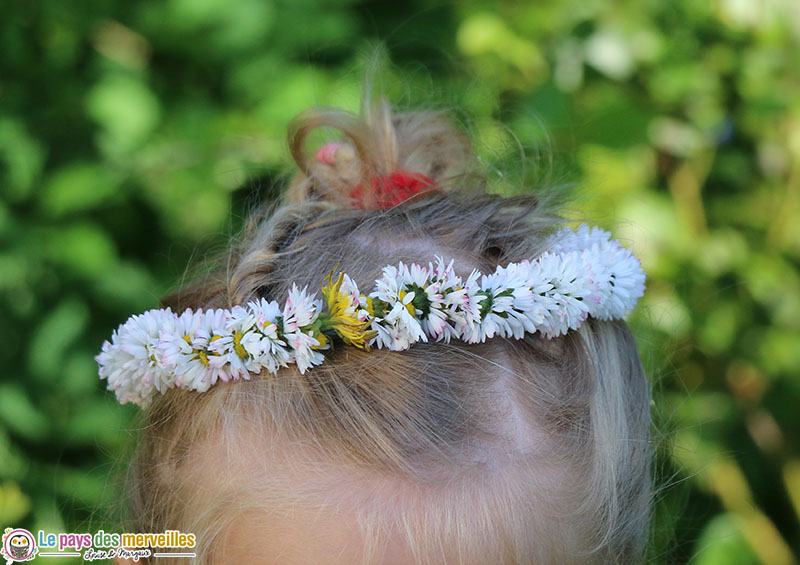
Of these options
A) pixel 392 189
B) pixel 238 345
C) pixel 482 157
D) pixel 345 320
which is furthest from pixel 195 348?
pixel 482 157

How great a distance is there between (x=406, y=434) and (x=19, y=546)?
83cm

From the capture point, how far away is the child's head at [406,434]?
2.46ft

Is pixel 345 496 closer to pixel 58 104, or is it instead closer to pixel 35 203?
pixel 35 203

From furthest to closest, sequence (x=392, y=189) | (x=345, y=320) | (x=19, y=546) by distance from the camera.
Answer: (x=19, y=546) → (x=392, y=189) → (x=345, y=320)

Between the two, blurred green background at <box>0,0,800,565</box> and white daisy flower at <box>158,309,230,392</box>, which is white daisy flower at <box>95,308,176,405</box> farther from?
blurred green background at <box>0,0,800,565</box>

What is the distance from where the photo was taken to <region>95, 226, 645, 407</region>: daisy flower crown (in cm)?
76

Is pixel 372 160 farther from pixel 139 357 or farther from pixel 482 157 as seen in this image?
pixel 139 357

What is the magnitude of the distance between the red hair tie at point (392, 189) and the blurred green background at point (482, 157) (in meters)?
0.25

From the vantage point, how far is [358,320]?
0.75 m

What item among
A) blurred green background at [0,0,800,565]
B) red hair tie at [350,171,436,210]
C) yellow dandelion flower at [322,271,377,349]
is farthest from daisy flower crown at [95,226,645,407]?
blurred green background at [0,0,800,565]

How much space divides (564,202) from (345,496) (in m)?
0.55

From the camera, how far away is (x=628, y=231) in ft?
5.03

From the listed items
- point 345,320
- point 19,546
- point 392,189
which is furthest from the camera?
point 19,546

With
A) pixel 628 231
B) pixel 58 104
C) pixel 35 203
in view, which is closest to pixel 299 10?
pixel 58 104
